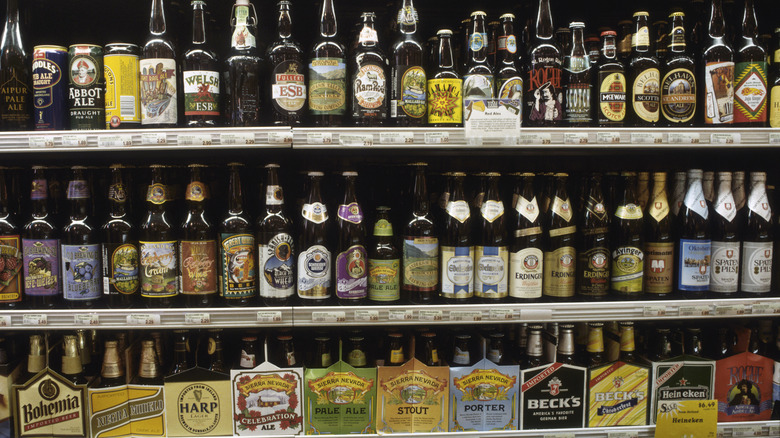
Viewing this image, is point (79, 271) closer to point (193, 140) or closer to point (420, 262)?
point (193, 140)

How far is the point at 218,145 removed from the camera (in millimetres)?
1633

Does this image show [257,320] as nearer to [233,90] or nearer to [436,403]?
[436,403]

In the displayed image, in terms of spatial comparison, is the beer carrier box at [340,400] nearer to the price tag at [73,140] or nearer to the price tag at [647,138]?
the price tag at [73,140]

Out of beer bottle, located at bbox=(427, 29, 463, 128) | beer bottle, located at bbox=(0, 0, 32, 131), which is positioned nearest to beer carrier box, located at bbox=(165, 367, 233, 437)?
beer bottle, located at bbox=(0, 0, 32, 131)

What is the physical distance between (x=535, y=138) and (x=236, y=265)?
1.10m

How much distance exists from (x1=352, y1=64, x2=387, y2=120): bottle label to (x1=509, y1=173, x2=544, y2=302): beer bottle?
596mm

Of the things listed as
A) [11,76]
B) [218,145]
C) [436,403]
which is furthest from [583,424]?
[11,76]

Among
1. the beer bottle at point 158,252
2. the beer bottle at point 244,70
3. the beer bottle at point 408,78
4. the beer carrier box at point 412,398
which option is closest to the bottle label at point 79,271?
the beer bottle at point 158,252

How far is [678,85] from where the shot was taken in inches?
71.9

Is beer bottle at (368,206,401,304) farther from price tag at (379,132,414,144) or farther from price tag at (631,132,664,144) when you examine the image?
price tag at (631,132,664,144)

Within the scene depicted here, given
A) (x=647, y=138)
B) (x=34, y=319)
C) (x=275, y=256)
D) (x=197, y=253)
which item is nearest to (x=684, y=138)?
(x=647, y=138)

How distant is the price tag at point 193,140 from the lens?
1.63 metres

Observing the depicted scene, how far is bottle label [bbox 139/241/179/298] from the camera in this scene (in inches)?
68.8

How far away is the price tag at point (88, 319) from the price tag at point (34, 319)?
4.0 inches
